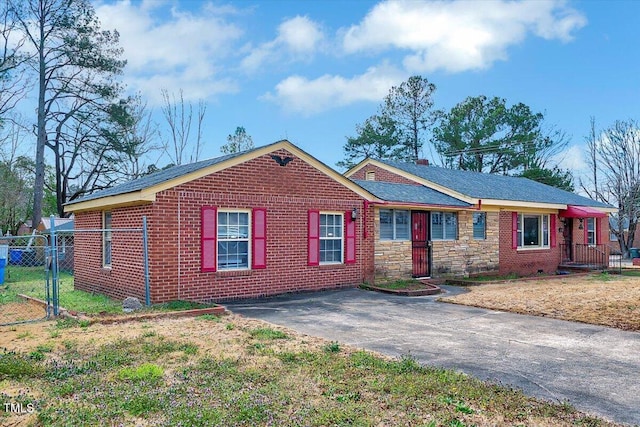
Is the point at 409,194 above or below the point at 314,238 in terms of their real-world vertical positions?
above

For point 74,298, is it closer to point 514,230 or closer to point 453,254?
point 453,254

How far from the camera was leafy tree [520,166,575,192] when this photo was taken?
34406 mm

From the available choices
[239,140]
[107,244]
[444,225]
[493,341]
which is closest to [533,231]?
[444,225]

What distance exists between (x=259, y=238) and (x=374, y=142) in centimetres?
2853

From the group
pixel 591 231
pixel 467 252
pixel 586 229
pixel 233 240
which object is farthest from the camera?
pixel 591 231

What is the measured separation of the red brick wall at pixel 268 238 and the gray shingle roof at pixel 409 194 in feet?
3.72

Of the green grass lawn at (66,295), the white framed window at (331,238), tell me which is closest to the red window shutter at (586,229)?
the white framed window at (331,238)

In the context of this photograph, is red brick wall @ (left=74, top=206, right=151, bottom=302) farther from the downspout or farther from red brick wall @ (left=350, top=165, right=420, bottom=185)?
red brick wall @ (left=350, top=165, right=420, bottom=185)

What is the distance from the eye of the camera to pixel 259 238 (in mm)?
12016

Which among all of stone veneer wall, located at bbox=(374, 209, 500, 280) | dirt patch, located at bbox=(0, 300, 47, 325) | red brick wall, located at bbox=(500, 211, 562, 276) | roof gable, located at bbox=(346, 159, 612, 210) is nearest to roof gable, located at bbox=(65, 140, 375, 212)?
stone veneer wall, located at bbox=(374, 209, 500, 280)

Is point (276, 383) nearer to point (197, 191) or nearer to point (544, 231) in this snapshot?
point (197, 191)

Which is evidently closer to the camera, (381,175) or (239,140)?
(381,175)

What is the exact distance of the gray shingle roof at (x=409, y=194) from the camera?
598 inches

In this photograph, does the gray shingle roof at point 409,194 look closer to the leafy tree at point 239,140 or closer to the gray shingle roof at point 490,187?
the gray shingle roof at point 490,187
